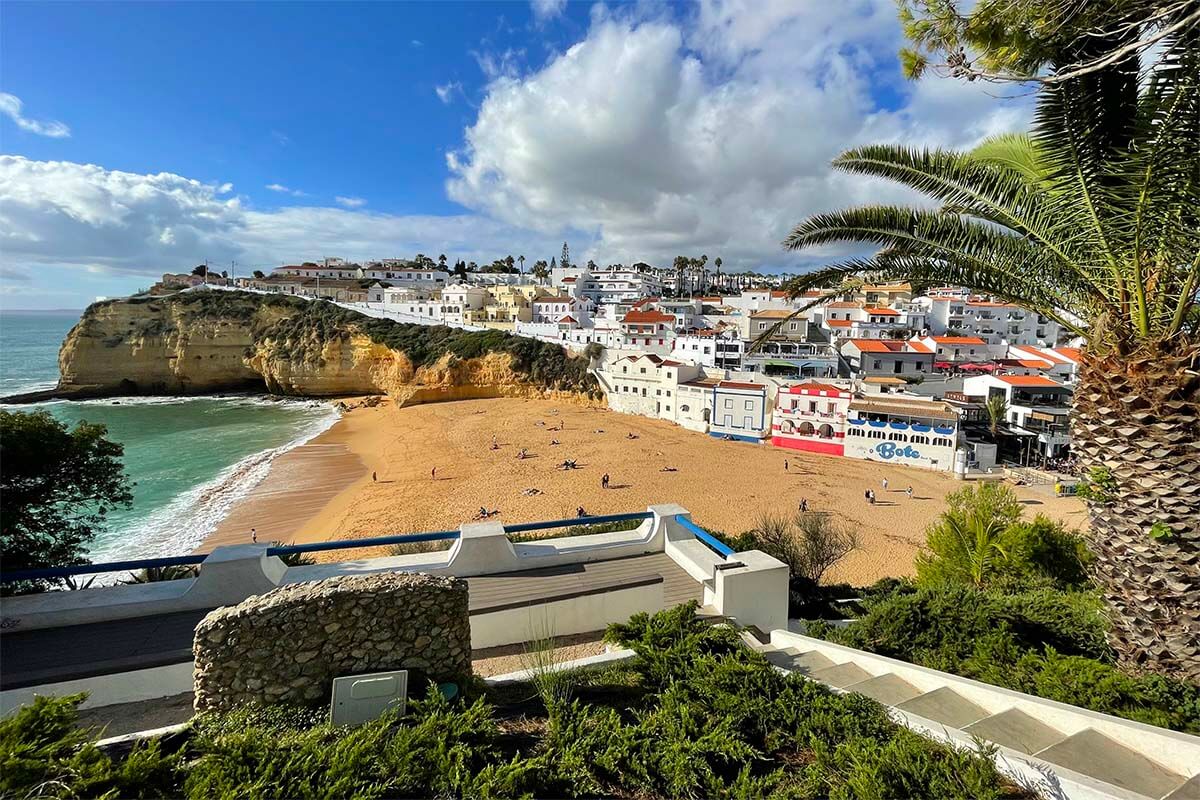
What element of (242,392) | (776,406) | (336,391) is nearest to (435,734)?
(776,406)

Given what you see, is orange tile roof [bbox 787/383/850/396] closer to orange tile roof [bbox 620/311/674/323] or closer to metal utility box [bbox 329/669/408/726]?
orange tile roof [bbox 620/311/674/323]

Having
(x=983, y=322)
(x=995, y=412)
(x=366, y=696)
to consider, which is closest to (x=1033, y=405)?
(x=995, y=412)

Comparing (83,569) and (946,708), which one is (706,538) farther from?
(83,569)

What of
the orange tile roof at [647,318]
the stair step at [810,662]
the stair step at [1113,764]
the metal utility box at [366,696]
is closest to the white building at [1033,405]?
the orange tile roof at [647,318]

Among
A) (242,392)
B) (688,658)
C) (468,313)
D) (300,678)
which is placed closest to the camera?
(300,678)

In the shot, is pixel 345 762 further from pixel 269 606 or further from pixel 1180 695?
pixel 1180 695
